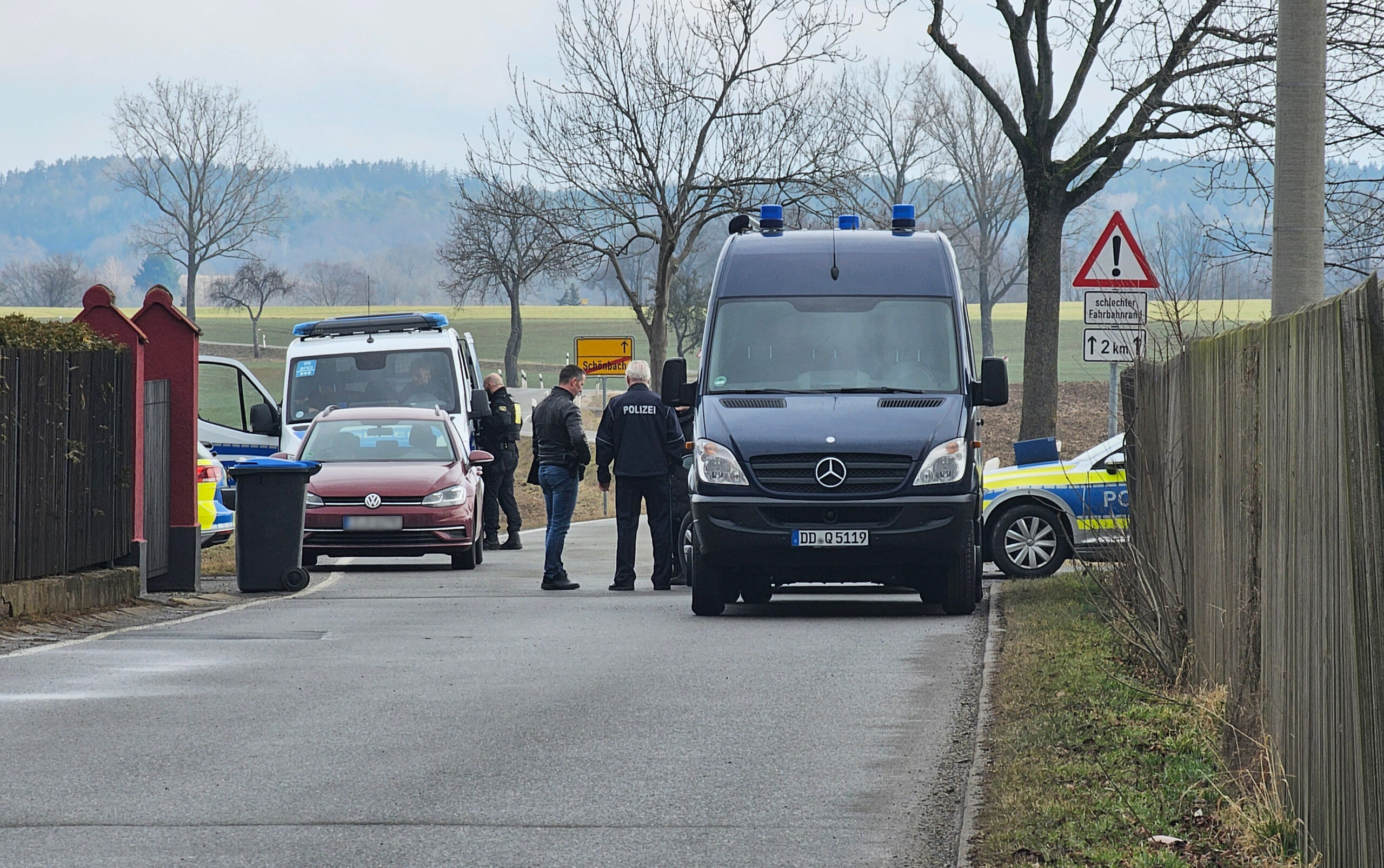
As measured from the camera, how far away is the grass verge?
5.43 m

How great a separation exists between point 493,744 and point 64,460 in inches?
245

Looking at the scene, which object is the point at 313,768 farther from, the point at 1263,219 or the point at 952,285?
the point at 1263,219

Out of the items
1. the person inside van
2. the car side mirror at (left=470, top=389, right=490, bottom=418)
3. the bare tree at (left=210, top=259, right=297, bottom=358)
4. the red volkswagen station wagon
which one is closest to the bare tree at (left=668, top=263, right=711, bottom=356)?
the bare tree at (left=210, top=259, right=297, bottom=358)

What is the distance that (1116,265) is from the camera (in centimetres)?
Result: 1504

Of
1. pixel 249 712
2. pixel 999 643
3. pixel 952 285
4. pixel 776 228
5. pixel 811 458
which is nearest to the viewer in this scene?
pixel 249 712

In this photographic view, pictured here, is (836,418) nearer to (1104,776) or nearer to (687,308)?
(1104,776)

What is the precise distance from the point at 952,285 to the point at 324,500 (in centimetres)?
750

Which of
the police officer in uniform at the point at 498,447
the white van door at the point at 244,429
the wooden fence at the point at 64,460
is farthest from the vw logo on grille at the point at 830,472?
the police officer in uniform at the point at 498,447

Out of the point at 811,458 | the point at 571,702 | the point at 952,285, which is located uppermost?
the point at 952,285

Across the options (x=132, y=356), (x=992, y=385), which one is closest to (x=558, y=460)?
(x=132, y=356)

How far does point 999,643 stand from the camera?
10.9 meters

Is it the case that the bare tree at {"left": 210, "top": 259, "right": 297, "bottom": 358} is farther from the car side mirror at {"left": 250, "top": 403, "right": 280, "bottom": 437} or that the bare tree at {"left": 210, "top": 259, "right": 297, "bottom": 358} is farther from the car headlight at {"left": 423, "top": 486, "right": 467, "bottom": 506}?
the car headlight at {"left": 423, "top": 486, "right": 467, "bottom": 506}

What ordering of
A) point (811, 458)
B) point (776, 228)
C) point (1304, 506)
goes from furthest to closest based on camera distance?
point (776, 228) → point (811, 458) → point (1304, 506)

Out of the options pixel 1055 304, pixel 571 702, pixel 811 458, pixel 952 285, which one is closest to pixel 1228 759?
pixel 571 702
